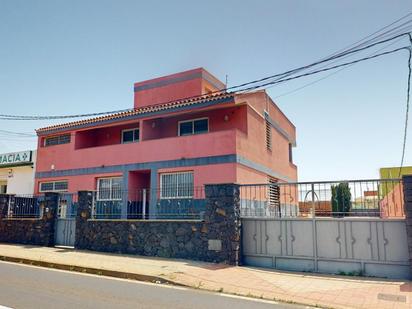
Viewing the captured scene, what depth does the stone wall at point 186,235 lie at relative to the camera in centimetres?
975

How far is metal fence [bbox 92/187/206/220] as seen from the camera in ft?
45.2

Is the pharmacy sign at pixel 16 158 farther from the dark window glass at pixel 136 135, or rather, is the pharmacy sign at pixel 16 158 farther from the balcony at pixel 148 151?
the dark window glass at pixel 136 135

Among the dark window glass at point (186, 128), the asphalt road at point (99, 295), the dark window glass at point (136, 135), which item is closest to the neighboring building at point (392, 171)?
the dark window glass at point (186, 128)

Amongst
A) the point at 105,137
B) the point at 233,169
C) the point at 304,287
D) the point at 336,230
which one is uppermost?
the point at 105,137

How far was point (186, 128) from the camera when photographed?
17453 mm

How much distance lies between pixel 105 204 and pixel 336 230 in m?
9.99

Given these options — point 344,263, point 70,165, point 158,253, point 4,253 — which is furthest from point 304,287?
point 70,165

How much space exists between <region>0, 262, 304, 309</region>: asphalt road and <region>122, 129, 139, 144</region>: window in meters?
11.5

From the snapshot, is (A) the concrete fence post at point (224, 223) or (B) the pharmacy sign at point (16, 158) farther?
(B) the pharmacy sign at point (16, 158)

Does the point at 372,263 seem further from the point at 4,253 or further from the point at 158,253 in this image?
the point at 4,253

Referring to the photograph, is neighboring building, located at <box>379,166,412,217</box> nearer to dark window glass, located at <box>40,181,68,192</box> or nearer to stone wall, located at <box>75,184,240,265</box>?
stone wall, located at <box>75,184,240,265</box>

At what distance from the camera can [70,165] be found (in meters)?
18.8

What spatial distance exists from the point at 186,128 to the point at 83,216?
6.93 meters

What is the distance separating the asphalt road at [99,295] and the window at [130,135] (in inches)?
454
